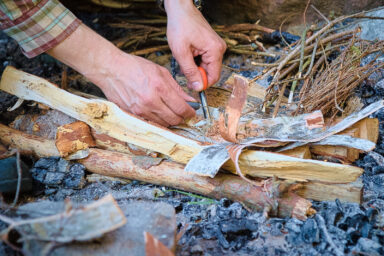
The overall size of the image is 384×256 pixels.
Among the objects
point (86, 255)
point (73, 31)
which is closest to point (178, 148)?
point (86, 255)

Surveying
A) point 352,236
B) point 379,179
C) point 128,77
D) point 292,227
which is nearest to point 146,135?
point 128,77

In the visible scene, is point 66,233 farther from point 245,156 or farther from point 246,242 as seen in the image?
point 245,156

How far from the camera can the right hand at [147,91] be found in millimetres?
1702

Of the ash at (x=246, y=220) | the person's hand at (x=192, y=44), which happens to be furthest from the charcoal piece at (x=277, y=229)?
the person's hand at (x=192, y=44)

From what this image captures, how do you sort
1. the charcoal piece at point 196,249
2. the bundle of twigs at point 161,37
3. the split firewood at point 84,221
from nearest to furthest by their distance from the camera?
the split firewood at point 84,221 → the charcoal piece at point 196,249 → the bundle of twigs at point 161,37

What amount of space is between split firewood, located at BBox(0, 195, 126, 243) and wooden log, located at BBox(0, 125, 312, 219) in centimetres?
59

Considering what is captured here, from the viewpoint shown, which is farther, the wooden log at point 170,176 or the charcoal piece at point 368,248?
the wooden log at point 170,176

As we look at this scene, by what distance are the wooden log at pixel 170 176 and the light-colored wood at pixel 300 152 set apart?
225mm

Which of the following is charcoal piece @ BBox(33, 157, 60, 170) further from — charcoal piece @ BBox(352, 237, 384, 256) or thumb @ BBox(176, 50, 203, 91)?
charcoal piece @ BBox(352, 237, 384, 256)

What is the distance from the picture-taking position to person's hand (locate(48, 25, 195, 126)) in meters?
1.71

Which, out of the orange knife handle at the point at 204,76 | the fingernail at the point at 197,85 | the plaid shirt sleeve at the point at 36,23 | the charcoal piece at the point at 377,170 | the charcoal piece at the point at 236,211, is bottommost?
the charcoal piece at the point at 236,211

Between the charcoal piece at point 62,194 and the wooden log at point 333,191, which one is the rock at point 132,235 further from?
the wooden log at point 333,191

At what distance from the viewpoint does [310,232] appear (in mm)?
1231

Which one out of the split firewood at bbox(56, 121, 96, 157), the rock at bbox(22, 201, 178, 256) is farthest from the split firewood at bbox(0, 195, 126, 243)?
the split firewood at bbox(56, 121, 96, 157)
